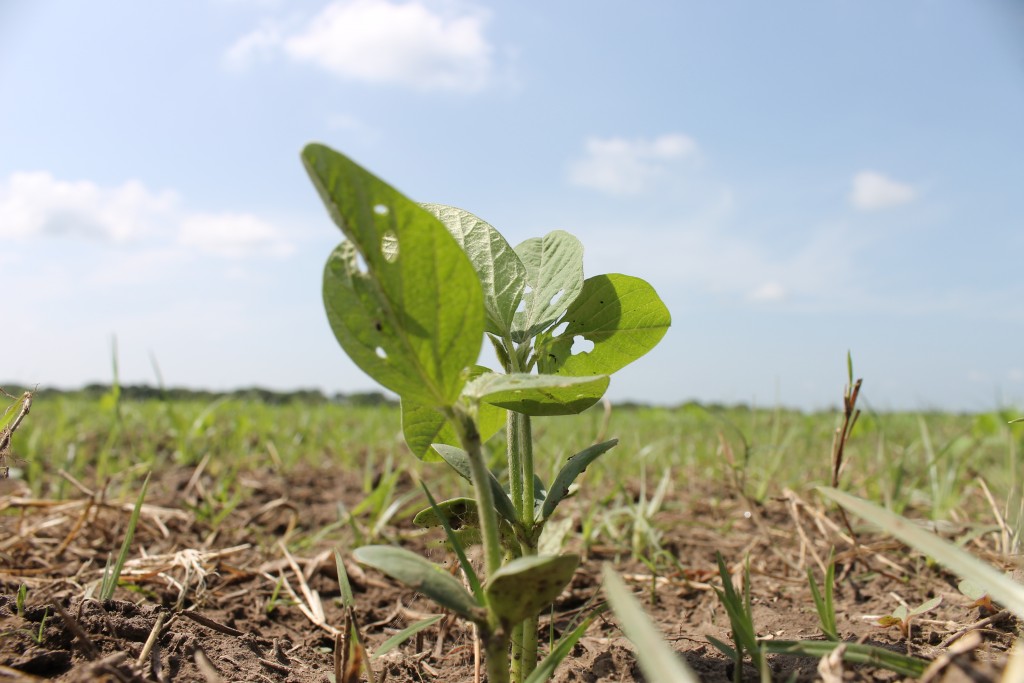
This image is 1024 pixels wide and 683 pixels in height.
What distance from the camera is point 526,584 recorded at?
2.72ft

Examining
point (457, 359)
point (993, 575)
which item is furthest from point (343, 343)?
point (993, 575)

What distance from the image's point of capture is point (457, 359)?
0.87m

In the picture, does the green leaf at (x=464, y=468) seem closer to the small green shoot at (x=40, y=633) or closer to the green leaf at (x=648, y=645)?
the green leaf at (x=648, y=645)

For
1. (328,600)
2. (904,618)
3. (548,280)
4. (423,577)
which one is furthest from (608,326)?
(328,600)

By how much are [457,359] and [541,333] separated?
0.26 m

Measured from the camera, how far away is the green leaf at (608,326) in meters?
1.08

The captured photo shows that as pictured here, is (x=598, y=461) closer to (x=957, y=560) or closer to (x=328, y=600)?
(x=328, y=600)

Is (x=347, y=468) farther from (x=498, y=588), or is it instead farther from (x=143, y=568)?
(x=498, y=588)

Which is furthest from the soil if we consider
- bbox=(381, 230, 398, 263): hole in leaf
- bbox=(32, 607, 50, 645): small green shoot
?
bbox=(381, 230, 398, 263): hole in leaf

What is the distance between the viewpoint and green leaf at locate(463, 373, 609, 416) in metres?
0.84

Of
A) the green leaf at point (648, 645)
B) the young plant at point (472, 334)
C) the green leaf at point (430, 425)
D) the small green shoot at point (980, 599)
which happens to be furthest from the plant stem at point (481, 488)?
the small green shoot at point (980, 599)

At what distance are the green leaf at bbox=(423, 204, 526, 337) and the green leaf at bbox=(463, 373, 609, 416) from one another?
0.39 feet

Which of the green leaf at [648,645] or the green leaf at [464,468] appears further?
the green leaf at [464,468]

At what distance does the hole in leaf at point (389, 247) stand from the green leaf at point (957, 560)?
1.89ft
